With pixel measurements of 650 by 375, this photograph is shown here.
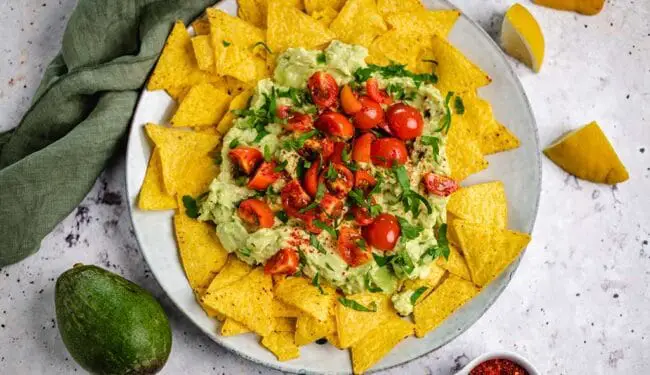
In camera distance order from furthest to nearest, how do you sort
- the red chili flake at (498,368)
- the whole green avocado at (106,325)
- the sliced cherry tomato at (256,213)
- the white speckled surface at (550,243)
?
the white speckled surface at (550,243) → the red chili flake at (498,368) → the sliced cherry tomato at (256,213) → the whole green avocado at (106,325)

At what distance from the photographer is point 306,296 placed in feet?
9.93

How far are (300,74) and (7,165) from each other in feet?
4.36

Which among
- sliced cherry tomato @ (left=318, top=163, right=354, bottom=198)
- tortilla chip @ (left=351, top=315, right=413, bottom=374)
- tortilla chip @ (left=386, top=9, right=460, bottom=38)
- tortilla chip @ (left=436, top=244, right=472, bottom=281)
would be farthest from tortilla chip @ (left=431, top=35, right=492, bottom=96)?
tortilla chip @ (left=351, top=315, right=413, bottom=374)

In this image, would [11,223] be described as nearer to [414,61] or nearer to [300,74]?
[300,74]

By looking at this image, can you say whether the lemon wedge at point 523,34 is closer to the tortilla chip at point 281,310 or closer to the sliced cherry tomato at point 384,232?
the sliced cherry tomato at point 384,232

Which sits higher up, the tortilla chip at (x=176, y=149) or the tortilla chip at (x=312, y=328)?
the tortilla chip at (x=176, y=149)

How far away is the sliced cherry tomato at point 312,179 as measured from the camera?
3025 millimetres

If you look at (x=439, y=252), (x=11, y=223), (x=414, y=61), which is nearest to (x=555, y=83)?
(x=414, y=61)

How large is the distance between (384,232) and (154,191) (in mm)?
952

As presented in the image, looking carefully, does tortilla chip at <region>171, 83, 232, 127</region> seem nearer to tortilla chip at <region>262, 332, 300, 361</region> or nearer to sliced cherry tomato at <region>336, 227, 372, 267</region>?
sliced cherry tomato at <region>336, 227, 372, 267</region>

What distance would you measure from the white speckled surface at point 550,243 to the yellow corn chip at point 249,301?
396 millimetres

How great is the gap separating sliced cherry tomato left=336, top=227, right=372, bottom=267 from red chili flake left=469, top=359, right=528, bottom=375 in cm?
71

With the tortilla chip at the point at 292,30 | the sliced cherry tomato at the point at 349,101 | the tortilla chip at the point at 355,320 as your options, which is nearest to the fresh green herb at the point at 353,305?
the tortilla chip at the point at 355,320

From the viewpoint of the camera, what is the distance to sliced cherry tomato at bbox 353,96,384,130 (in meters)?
3.07
